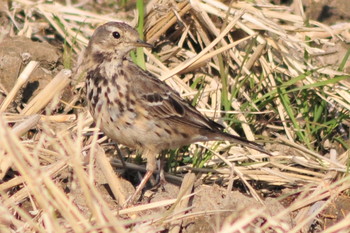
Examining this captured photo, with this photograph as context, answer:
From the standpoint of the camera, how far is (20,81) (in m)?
5.89

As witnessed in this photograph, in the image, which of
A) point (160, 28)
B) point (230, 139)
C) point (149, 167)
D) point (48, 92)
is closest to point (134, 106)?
point (149, 167)

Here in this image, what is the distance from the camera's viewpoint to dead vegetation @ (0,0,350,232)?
5879 millimetres

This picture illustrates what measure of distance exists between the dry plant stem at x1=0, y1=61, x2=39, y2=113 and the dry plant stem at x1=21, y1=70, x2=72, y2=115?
151mm

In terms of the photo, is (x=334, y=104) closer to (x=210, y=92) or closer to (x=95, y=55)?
(x=210, y=92)

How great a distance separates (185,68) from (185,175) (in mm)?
1164

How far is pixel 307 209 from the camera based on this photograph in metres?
5.96

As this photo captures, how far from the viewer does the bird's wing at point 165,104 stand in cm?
601

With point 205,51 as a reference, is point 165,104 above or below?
below

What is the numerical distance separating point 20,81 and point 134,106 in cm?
83

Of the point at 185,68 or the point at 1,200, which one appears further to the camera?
the point at 185,68

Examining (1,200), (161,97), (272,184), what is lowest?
(272,184)

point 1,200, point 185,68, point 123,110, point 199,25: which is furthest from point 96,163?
point 199,25

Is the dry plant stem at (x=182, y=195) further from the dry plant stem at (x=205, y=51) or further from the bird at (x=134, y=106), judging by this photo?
the dry plant stem at (x=205, y=51)

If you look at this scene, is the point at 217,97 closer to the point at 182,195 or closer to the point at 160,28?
the point at 160,28
